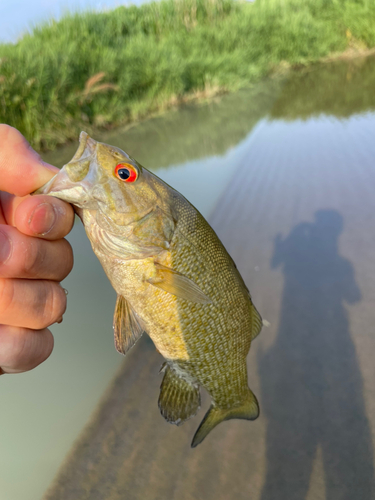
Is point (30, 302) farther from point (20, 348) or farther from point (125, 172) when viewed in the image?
point (125, 172)

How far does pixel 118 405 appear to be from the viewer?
9.00 feet

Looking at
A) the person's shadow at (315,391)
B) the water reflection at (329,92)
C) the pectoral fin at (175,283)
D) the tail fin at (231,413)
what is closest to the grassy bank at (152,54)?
the water reflection at (329,92)

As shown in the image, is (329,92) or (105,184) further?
(329,92)

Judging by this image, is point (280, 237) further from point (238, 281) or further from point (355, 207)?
point (238, 281)

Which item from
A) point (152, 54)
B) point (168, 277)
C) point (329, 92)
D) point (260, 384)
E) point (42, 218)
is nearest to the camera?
point (42, 218)

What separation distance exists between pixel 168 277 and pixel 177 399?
2.23 ft

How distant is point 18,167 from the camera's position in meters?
1.40

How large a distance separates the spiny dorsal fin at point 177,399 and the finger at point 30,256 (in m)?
0.76

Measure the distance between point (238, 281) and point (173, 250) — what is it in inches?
15.1

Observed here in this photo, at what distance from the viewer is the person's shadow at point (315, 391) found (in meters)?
2.24

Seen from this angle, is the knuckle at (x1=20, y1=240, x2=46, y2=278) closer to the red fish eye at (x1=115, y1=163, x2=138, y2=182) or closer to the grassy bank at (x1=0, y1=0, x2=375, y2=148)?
the red fish eye at (x1=115, y1=163, x2=138, y2=182)

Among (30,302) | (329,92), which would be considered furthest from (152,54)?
(30,302)

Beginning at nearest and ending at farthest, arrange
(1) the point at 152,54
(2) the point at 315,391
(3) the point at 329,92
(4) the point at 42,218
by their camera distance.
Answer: (4) the point at 42,218 → (2) the point at 315,391 → (1) the point at 152,54 → (3) the point at 329,92

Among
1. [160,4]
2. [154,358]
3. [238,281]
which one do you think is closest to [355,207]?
[154,358]
